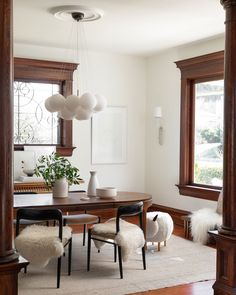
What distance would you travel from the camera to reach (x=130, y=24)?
536 cm

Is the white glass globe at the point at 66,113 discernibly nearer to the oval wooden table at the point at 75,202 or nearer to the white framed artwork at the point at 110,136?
the oval wooden table at the point at 75,202

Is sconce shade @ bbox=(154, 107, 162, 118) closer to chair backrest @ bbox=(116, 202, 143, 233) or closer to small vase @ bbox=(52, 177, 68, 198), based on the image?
small vase @ bbox=(52, 177, 68, 198)

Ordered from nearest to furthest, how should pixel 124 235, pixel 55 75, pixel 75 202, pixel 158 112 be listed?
pixel 124 235
pixel 75 202
pixel 55 75
pixel 158 112

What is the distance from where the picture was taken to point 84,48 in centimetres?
692

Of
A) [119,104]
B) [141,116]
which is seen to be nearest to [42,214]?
[119,104]

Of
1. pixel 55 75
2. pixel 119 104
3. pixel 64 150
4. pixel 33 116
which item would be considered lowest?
pixel 64 150

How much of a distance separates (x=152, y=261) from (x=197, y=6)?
2.79m

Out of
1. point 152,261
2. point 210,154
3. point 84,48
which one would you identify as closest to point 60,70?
point 84,48

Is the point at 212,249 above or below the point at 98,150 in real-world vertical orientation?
below

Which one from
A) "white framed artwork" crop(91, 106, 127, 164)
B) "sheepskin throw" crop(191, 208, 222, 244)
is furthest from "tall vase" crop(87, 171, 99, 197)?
"white framed artwork" crop(91, 106, 127, 164)

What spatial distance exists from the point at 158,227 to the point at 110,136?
104 inches

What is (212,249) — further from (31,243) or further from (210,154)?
(31,243)

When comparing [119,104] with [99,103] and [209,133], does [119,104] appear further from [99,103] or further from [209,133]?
[99,103]

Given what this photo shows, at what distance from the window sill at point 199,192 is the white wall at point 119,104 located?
3.73 feet
